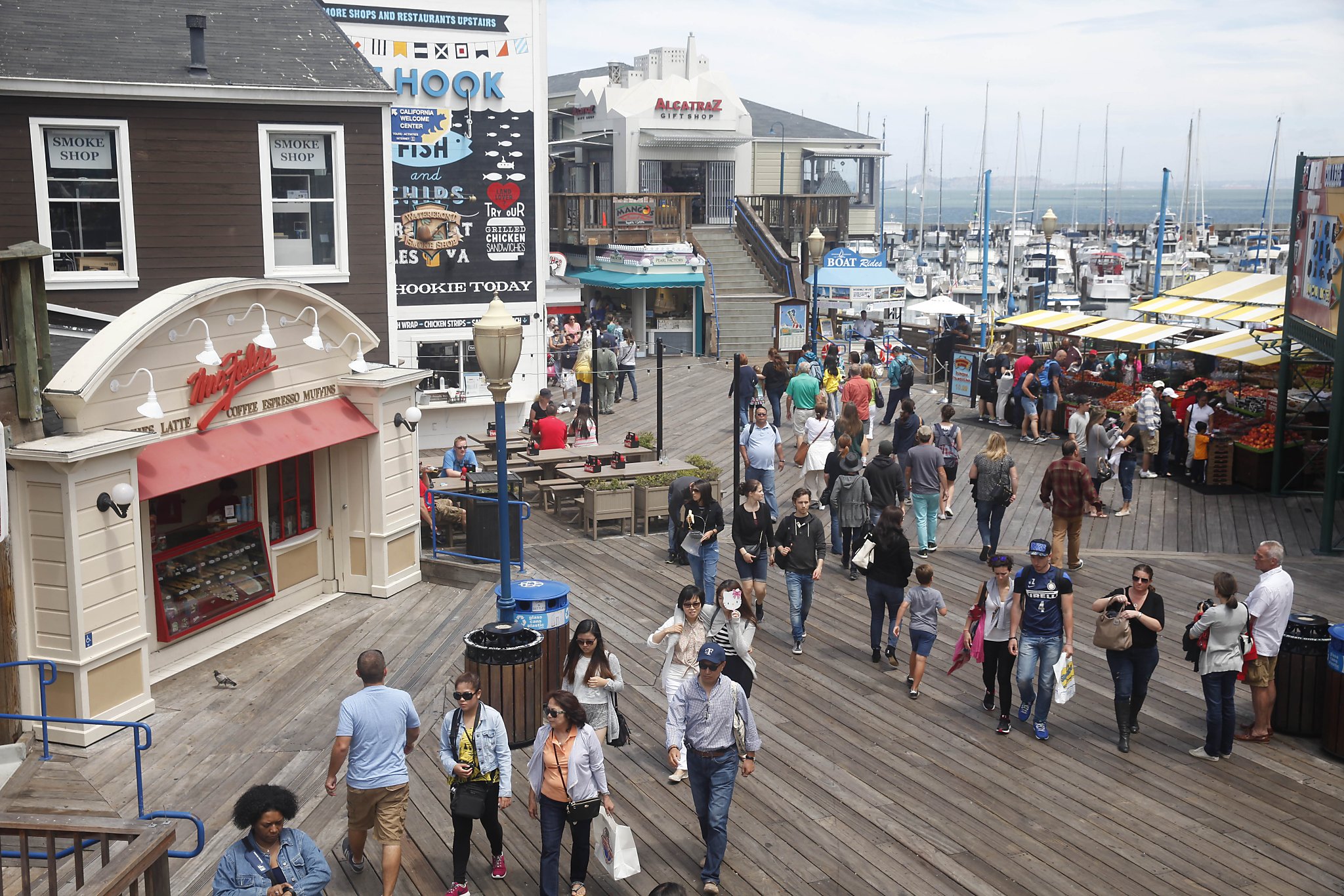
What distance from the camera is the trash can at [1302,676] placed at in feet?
33.9

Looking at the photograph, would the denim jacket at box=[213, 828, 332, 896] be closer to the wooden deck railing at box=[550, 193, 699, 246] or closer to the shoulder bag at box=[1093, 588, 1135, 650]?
the shoulder bag at box=[1093, 588, 1135, 650]

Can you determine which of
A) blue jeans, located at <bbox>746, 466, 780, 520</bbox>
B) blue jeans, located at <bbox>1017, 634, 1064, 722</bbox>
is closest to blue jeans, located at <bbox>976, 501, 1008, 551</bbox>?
blue jeans, located at <bbox>746, 466, 780, 520</bbox>

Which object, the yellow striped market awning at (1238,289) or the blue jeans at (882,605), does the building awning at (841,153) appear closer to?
the yellow striped market awning at (1238,289)

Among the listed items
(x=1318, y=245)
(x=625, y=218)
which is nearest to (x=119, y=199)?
(x=1318, y=245)

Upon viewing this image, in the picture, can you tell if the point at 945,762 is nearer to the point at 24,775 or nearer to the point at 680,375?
the point at 24,775

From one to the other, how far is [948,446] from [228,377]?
944 centimetres

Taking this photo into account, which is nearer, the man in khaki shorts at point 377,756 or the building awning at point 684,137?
the man in khaki shorts at point 377,756

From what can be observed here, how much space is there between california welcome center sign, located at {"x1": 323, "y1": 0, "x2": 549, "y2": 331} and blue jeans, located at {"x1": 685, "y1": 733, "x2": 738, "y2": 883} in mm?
17131

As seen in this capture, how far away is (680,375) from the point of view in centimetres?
3103

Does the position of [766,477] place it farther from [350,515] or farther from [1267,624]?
[1267,624]

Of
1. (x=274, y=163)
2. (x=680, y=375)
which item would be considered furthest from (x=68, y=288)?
(x=680, y=375)

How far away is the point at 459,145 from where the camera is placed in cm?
2381

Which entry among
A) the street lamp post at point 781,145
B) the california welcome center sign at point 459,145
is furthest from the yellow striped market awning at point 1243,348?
the street lamp post at point 781,145

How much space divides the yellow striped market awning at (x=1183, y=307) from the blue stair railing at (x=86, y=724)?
21695mm
